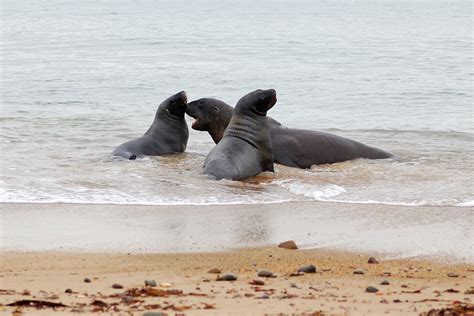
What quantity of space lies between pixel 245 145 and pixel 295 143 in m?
0.92

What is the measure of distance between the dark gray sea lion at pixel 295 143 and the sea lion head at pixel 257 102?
42 cm

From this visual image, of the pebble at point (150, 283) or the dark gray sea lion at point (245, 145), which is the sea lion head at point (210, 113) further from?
the pebble at point (150, 283)

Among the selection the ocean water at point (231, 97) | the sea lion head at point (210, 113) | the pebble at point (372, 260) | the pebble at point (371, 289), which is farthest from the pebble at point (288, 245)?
the sea lion head at point (210, 113)

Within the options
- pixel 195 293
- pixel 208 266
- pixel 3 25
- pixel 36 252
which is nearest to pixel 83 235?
pixel 36 252

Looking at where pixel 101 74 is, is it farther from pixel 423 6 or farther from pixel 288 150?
pixel 423 6

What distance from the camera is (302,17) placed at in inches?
2195

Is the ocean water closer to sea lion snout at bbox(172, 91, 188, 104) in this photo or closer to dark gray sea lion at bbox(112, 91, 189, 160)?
dark gray sea lion at bbox(112, 91, 189, 160)

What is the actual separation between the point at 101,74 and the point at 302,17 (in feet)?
104

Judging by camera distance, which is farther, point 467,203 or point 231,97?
point 231,97

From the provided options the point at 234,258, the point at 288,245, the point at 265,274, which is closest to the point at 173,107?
the point at 288,245

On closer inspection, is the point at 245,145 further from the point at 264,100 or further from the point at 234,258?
the point at 234,258

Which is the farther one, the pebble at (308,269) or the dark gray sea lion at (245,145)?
the dark gray sea lion at (245,145)

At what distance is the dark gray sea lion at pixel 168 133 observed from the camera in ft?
41.1

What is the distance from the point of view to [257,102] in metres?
11.7
